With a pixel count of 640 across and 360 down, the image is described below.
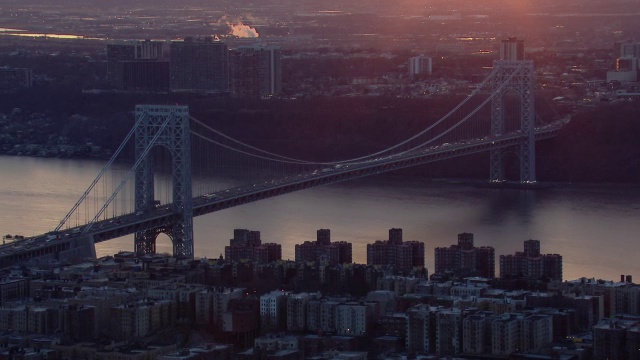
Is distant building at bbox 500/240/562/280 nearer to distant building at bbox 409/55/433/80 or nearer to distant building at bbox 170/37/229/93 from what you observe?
distant building at bbox 170/37/229/93

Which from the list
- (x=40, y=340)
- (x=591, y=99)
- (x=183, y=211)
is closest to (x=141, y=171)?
(x=183, y=211)

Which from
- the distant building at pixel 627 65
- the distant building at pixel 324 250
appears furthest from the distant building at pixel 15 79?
the distant building at pixel 324 250

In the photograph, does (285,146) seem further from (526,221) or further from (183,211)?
(183,211)

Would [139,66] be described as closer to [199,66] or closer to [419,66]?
[199,66]

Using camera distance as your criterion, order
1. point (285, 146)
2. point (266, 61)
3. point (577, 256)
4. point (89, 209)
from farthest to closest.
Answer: point (266, 61) < point (285, 146) < point (89, 209) < point (577, 256)

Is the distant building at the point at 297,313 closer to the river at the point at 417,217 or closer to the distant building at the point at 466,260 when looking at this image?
the distant building at the point at 466,260

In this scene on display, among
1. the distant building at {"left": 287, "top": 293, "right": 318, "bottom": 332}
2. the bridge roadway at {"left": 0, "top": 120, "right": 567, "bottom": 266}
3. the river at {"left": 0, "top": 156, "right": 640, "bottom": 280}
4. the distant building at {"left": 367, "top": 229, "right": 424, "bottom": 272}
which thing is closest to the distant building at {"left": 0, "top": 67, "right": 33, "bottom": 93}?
the river at {"left": 0, "top": 156, "right": 640, "bottom": 280}

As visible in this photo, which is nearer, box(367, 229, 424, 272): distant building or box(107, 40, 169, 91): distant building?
box(367, 229, 424, 272): distant building
